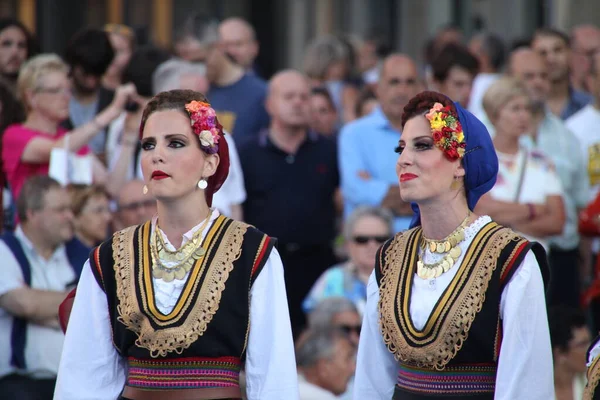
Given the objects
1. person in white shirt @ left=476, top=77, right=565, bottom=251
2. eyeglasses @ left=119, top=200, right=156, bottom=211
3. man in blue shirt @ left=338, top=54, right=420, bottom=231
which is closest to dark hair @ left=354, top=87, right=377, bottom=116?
man in blue shirt @ left=338, top=54, right=420, bottom=231

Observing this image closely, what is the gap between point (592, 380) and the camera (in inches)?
186

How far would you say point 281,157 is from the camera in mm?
8367

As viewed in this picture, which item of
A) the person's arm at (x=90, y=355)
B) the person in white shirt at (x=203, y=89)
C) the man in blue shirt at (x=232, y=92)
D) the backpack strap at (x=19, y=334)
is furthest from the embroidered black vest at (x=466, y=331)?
the man in blue shirt at (x=232, y=92)

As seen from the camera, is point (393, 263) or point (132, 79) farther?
point (132, 79)

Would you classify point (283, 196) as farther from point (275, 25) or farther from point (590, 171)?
point (275, 25)

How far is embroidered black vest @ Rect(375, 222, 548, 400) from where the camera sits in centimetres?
455

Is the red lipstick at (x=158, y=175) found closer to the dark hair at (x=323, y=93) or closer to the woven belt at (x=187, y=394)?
the woven belt at (x=187, y=394)

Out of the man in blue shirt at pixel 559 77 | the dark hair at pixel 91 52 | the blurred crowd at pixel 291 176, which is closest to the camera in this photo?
the blurred crowd at pixel 291 176

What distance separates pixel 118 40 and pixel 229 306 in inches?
220

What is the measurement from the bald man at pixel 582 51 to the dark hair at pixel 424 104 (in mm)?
5398

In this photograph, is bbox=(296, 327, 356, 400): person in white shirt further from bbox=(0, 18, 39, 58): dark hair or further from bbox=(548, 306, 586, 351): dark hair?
bbox=(0, 18, 39, 58): dark hair

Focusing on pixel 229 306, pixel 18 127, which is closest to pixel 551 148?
pixel 18 127

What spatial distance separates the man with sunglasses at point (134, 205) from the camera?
7.75 meters

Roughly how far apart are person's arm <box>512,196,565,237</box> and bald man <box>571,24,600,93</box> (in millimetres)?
2538
